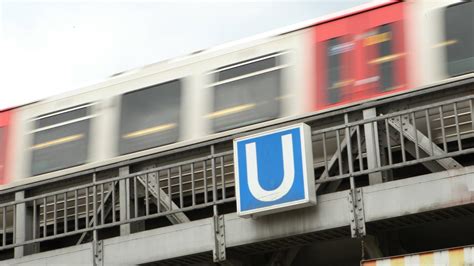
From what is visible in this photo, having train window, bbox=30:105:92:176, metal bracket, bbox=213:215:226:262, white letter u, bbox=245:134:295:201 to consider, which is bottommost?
metal bracket, bbox=213:215:226:262

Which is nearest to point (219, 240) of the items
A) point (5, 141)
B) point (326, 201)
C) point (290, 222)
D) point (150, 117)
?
point (290, 222)

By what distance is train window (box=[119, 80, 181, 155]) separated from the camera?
14.0 meters

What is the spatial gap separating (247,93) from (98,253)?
129 inches

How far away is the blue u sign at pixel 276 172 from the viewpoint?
35.5ft

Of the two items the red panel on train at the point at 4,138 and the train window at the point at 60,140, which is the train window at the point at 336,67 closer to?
the train window at the point at 60,140

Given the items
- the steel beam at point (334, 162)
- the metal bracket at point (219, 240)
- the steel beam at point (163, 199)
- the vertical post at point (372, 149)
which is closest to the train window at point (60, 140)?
the steel beam at point (163, 199)

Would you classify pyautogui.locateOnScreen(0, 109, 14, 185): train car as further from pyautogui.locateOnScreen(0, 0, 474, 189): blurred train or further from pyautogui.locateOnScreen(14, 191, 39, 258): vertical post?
pyautogui.locateOnScreen(14, 191, 39, 258): vertical post

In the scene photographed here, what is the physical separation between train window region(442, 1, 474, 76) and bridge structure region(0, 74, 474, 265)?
26cm

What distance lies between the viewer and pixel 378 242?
11.4 m

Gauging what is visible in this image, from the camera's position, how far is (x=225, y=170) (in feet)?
43.1

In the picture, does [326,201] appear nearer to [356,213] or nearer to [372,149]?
[356,213]

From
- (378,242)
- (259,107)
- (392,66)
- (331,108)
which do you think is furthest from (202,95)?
(378,242)

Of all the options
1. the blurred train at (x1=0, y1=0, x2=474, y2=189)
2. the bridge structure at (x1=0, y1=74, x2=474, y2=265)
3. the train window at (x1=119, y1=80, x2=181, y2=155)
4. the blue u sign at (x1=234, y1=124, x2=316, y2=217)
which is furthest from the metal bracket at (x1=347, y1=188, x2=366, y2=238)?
the train window at (x1=119, y1=80, x2=181, y2=155)

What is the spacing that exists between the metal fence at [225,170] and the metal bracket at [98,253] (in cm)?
26
